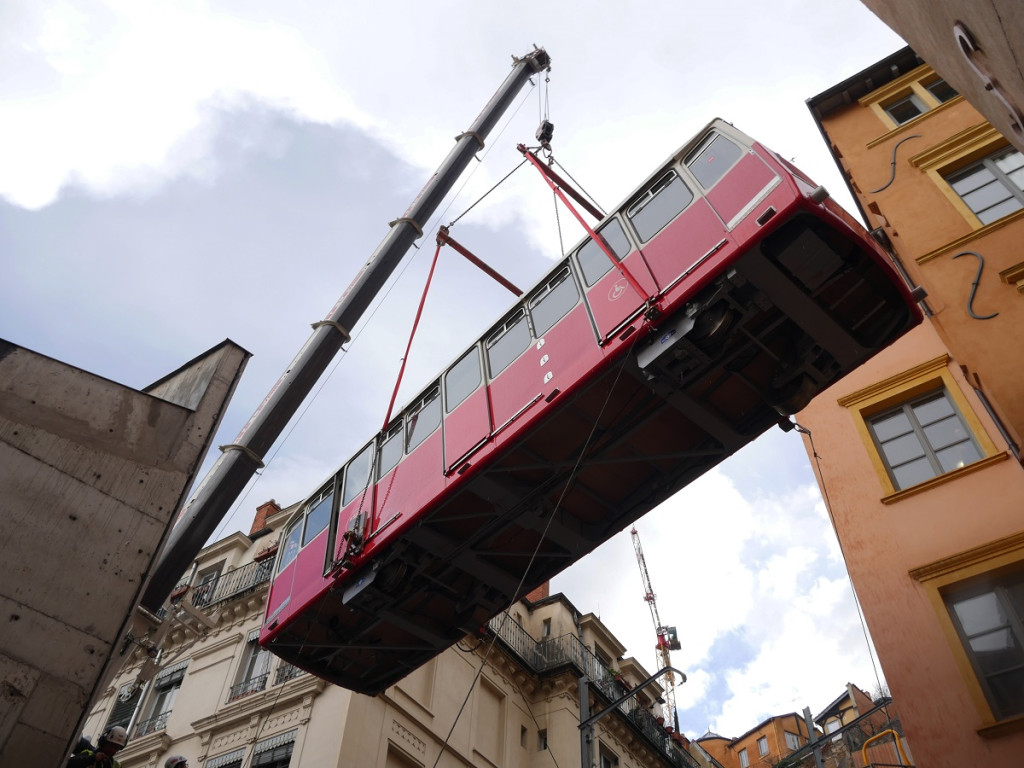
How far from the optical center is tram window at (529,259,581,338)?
10734 millimetres

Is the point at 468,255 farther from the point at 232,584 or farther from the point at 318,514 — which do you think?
the point at 232,584

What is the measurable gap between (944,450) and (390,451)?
26.2 ft

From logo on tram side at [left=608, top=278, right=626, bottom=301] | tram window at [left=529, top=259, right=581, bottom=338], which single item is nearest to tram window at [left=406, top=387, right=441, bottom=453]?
tram window at [left=529, top=259, right=581, bottom=338]

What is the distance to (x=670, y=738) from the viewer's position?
27.6 meters

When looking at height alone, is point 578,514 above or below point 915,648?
above

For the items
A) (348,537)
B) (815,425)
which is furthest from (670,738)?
(348,537)

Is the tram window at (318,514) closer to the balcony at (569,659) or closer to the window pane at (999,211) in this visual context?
the balcony at (569,659)

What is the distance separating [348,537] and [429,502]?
5.93ft

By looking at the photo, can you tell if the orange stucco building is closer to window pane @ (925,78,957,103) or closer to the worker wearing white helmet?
window pane @ (925,78,957,103)

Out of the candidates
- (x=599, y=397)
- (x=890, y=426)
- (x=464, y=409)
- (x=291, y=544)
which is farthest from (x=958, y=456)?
(x=291, y=544)

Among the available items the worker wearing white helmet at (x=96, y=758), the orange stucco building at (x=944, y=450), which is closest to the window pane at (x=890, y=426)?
the orange stucco building at (x=944, y=450)

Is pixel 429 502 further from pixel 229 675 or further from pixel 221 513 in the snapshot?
pixel 229 675

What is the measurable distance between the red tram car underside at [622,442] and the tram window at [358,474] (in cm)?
156

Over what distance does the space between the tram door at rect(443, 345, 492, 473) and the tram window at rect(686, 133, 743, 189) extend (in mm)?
3848
